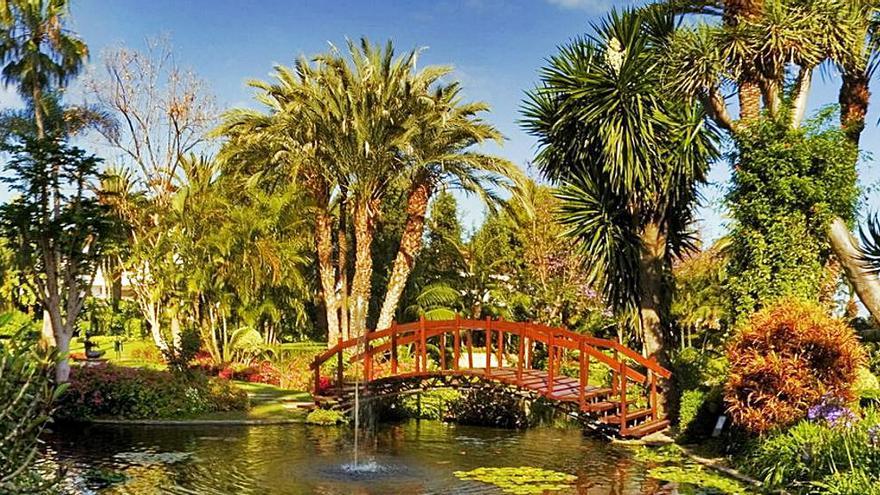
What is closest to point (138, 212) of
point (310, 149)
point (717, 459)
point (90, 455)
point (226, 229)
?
point (226, 229)

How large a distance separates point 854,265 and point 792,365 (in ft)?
15.4

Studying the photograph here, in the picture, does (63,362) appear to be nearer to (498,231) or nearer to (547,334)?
(547,334)

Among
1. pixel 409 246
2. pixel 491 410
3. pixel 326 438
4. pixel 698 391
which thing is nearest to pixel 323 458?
pixel 326 438

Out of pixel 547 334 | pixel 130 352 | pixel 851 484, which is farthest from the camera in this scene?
pixel 130 352

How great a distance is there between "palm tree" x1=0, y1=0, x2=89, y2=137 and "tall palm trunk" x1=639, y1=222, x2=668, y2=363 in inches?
639

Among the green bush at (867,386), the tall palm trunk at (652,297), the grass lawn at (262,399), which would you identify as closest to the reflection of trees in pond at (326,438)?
the grass lawn at (262,399)

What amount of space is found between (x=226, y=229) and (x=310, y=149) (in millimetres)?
3979

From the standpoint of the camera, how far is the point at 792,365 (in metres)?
11.8

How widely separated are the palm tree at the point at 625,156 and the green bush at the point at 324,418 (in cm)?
651

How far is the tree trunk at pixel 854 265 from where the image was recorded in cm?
1498

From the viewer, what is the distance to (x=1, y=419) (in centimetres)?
546

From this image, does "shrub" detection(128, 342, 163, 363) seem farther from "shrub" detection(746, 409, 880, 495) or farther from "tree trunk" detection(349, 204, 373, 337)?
"shrub" detection(746, 409, 880, 495)

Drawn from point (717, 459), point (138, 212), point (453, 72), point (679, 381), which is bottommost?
point (717, 459)

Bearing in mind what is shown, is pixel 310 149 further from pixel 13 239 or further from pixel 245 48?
pixel 13 239
